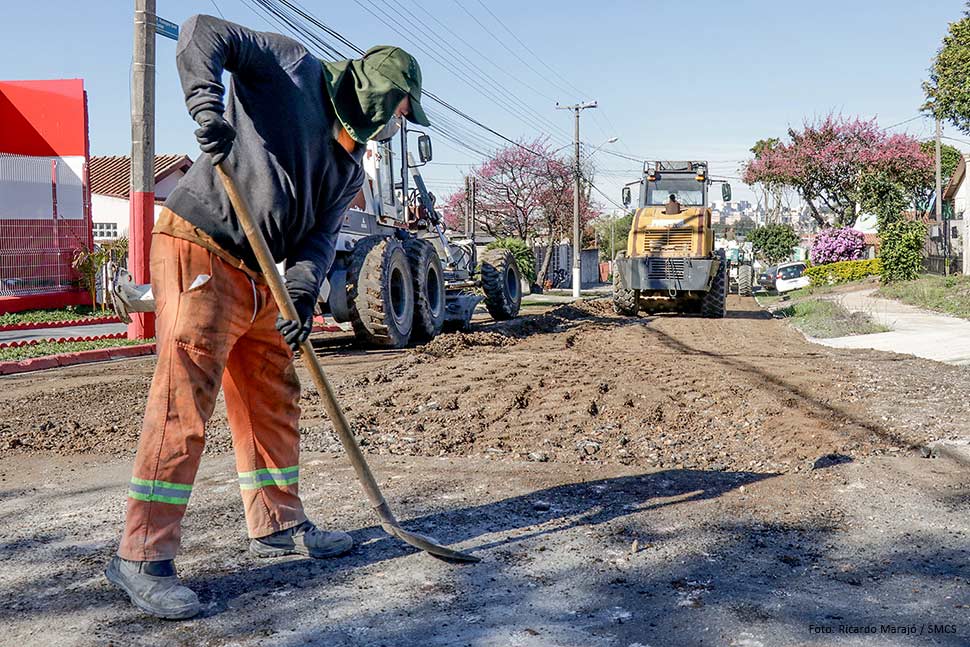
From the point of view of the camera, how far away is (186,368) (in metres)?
3.20

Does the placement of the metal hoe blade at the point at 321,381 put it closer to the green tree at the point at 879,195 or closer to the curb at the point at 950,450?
the curb at the point at 950,450

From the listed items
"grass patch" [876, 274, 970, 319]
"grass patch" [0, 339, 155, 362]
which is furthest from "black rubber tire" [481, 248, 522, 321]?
"grass patch" [876, 274, 970, 319]

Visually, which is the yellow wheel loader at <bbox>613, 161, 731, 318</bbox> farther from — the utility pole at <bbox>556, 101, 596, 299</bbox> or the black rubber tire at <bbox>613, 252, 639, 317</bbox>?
the utility pole at <bbox>556, 101, 596, 299</bbox>

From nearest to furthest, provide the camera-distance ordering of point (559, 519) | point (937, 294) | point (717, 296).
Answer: point (559, 519) < point (717, 296) < point (937, 294)

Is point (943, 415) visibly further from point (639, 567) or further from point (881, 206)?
point (881, 206)

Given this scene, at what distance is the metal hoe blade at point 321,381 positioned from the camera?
3.19 m

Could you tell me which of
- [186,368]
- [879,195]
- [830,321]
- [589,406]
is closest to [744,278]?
[879,195]

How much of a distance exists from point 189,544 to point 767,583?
222 cm

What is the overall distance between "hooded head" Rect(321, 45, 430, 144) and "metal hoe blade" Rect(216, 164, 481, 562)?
0.53 metres

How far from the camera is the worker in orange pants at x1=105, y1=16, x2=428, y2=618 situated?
123 inches

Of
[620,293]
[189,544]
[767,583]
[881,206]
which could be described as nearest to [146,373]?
[189,544]

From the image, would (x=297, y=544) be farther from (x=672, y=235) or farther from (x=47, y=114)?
(x=47, y=114)

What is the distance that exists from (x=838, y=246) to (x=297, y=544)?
1519 inches

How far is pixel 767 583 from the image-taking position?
3.31 m
